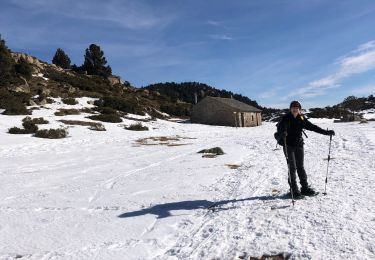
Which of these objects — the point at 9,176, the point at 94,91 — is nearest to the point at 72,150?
the point at 9,176

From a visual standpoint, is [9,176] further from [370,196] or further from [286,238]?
[370,196]

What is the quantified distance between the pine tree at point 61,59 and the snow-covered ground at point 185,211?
2717 inches

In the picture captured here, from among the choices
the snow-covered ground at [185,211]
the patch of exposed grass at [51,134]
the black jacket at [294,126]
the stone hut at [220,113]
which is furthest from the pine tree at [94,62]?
the black jacket at [294,126]

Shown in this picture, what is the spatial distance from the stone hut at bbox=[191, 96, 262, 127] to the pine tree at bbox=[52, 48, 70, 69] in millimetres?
38055

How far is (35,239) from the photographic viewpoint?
577 cm

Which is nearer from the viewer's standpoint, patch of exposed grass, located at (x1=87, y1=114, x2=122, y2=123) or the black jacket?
the black jacket

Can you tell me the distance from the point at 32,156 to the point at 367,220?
14.0m

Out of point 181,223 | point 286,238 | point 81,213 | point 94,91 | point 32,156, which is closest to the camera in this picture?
point 286,238

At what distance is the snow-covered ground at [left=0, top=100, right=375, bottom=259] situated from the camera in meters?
5.13

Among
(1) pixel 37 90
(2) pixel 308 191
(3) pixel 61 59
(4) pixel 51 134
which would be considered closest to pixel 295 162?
(2) pixel 308 191

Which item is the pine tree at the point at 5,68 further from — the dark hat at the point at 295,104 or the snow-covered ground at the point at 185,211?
the dark hat at the point at 295,104

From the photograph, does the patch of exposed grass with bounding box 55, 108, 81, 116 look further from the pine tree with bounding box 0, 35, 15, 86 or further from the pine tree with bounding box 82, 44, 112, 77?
the pine tree with bounding box 82, 44, 112, 77

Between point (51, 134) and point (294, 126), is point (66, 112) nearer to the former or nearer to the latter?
point (51, 134)

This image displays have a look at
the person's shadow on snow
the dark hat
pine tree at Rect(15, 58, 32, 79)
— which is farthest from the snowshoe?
pine tree at Rect(15, 58, 32, 79)
